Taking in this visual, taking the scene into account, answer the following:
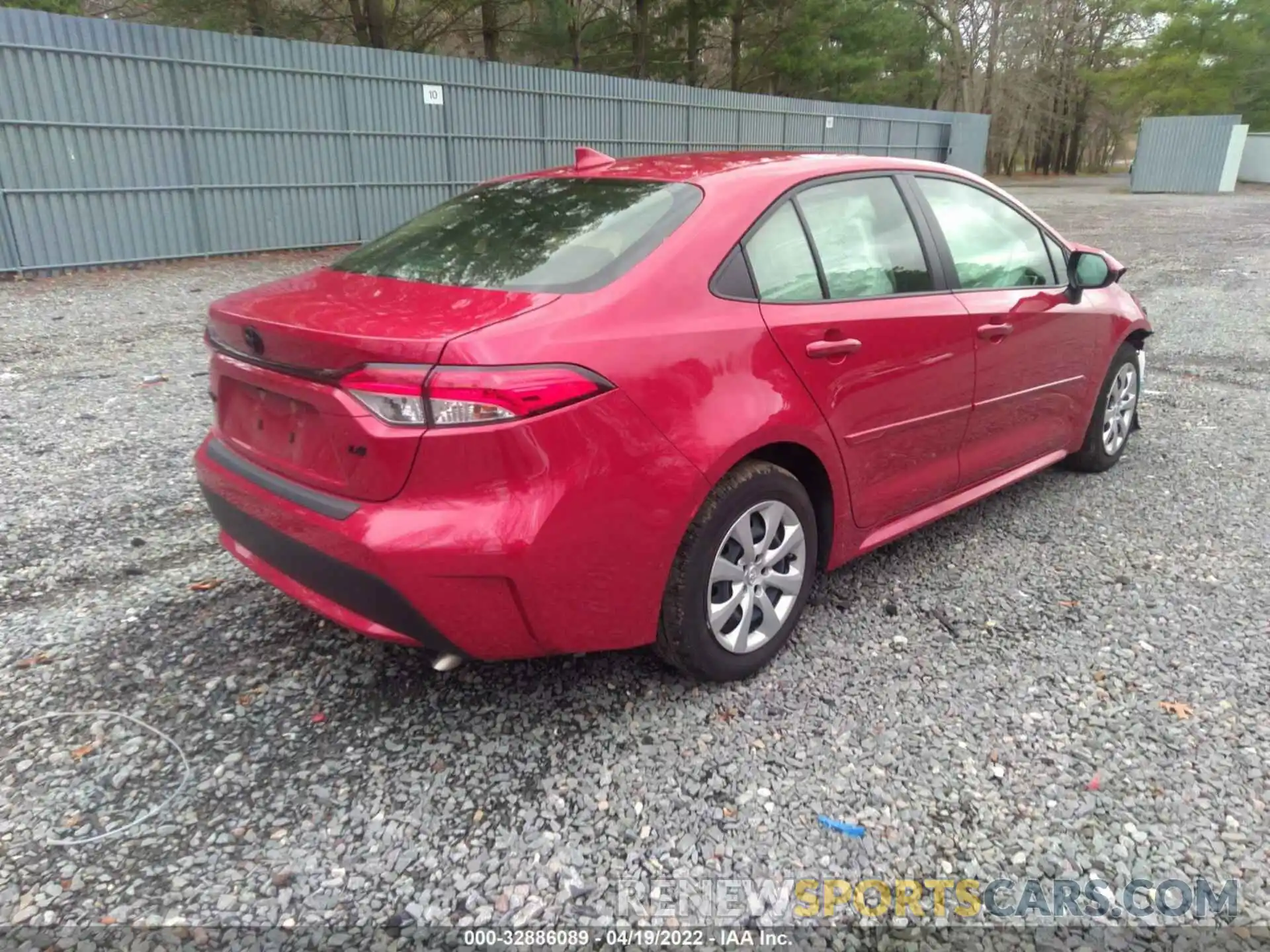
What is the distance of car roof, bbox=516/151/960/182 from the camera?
3.02m

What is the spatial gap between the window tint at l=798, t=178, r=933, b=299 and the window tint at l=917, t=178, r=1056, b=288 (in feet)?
0.82

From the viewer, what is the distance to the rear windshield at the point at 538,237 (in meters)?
2.57

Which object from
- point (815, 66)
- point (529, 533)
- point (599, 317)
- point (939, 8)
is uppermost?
point (939, 8)

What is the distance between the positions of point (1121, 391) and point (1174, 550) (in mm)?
1209

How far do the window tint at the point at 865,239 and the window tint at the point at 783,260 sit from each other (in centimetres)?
8

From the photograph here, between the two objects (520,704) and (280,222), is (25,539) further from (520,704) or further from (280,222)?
(280,222)

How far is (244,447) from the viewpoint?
2.68m

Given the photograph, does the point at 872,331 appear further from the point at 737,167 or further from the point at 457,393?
the point at 457,393

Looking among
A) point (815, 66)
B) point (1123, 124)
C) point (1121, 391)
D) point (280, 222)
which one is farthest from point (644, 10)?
point (1123, 124)

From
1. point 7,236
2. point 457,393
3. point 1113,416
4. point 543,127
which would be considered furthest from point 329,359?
point 543,127

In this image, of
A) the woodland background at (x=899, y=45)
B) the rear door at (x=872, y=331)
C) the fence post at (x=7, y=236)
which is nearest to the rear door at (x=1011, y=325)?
the rear door at (x=872, y=331)

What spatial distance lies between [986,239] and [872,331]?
3.73 feet

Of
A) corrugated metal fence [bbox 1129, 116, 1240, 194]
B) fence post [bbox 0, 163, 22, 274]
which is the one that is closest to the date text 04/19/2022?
fence post [bbox 0, 163, 22, 274]

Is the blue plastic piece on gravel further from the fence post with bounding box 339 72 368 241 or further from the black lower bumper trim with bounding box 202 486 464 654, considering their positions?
the fence post with bounding box 339 72 368 241
